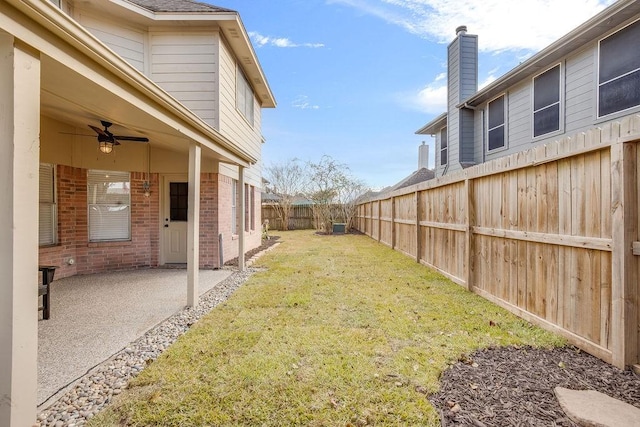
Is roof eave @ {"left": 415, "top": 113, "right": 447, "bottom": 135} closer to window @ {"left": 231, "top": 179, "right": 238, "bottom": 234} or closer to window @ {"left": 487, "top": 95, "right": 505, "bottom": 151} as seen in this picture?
window @ {"left": 487, "top": 95, "right": 505, "bottom": 151}

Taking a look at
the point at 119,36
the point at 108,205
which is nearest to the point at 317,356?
the point at 108,205

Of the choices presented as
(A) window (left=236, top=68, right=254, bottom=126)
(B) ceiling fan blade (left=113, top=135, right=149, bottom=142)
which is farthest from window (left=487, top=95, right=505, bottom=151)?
(B) ceiling fan blade (left=113, top=135, right=149, bottom=142)

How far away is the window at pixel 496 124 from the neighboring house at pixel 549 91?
1.2 inches

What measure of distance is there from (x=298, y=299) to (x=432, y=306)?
1981 mm

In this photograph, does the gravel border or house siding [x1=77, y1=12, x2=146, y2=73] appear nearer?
the gravel border

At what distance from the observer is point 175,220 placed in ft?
24.9

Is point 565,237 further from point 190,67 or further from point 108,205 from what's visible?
point 108,205

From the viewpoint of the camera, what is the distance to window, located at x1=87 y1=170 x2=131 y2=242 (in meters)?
6.86

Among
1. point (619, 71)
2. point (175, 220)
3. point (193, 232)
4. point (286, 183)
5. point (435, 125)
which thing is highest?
point (435, 125)

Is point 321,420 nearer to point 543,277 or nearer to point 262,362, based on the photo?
point 262,362

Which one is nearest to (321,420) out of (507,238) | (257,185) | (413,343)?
(413,343)

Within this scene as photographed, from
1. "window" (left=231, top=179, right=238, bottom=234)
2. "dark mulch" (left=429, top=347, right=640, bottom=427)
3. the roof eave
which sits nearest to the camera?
"dark mulch" (left=429, top=347, right=640, bottom=427)

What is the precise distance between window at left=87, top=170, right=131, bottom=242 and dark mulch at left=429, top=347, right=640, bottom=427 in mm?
7207

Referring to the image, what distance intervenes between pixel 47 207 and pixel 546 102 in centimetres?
1192
